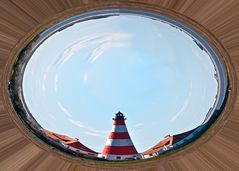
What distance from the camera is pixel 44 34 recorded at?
225 inches

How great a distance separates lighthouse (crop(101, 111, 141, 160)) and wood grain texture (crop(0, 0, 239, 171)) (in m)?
0.38

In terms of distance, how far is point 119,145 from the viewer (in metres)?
8.73

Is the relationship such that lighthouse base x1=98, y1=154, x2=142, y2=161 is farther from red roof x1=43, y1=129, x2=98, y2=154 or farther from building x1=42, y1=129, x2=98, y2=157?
red roof x1=43, y1=129, x2=98, y2=154

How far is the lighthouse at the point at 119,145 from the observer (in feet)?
22.2

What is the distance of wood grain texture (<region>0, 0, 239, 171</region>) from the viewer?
499cm

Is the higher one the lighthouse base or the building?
the building

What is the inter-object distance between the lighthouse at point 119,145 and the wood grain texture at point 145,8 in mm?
381

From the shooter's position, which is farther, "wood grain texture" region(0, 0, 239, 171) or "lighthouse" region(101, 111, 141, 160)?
"lighthouse" region(101, 111, 141, 160)

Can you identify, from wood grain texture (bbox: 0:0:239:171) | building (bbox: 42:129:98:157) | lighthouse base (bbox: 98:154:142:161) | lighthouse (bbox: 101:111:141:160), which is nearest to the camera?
wood grain texture (bbox: 0:0:239:171)

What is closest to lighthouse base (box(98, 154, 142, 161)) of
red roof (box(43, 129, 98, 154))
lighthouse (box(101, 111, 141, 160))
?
lighthouse (box(101, 111, 141, 160))

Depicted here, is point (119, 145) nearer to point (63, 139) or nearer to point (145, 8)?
point (63, 139)

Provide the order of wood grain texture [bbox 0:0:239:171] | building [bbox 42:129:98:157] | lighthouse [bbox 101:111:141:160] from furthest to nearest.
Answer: lighthouse [bbox 101:111:141:160] → building [bbox 42:129:98:157] → wood grain texture [bbox 0:0:239:171]

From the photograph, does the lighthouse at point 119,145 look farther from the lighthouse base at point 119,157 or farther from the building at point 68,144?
the building at point 68,144

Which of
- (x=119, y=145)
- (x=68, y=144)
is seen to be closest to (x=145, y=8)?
(x=68, y=144)
